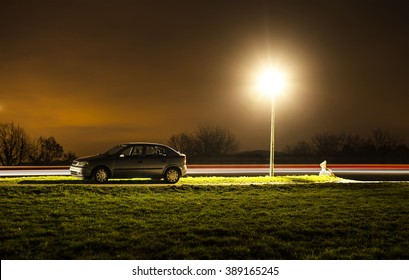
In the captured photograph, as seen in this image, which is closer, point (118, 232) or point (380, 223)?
point (118, 232)

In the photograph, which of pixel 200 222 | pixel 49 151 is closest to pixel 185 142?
pixel 49 151

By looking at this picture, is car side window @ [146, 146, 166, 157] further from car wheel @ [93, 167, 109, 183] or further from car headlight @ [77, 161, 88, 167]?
car headlight @ [77, 161, 88, 167]

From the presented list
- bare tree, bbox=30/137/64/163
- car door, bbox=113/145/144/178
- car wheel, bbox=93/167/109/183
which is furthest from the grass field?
bare tree, bbox=30/137/64/163

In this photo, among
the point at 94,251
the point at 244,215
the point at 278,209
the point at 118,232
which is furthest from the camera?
the point at 278,209

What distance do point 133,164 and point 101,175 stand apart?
4.08 feet

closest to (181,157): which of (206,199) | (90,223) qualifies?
(206,199)

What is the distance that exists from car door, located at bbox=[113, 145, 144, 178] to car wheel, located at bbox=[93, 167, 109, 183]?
36 centimetres

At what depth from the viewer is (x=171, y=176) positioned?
18.6 meters

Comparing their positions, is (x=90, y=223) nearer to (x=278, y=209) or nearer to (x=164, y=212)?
(x=164, y=212)

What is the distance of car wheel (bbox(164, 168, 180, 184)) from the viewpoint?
61.0 feet

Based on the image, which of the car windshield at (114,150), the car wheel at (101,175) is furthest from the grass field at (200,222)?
the car windshield at (114,150)
